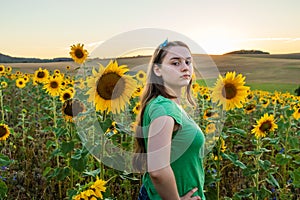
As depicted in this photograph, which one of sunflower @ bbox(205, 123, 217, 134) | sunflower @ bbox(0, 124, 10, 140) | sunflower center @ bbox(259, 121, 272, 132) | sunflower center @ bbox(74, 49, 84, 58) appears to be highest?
sunflower center @ bbox(74, 49, 84, 58)

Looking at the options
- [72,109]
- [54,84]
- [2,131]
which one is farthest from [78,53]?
[72,109]

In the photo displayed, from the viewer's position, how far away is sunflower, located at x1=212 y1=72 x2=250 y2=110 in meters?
3.91

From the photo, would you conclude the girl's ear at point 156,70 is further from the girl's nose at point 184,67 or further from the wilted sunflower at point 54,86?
the wilted sunflower at point 54,86

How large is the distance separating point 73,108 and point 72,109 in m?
0.01

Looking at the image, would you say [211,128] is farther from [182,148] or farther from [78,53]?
[78,53]

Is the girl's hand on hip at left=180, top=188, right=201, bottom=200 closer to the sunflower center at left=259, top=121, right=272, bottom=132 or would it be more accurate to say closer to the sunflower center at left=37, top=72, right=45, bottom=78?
the sunflower center at left=259, top=121, right=272, bottom=132

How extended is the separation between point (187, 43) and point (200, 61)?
251 millimetres

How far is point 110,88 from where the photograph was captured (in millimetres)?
3188

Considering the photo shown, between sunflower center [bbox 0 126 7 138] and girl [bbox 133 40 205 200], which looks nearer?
girl [bbox 133 40 205 200]

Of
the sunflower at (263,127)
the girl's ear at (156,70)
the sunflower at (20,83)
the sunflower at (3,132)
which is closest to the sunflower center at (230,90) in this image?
the sunflower at (263,127)

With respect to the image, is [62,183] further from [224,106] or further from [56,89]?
[224,106]

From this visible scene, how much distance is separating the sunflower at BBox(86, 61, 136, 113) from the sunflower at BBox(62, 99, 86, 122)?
1.69ft

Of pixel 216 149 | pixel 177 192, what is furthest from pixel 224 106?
pixel 177 192

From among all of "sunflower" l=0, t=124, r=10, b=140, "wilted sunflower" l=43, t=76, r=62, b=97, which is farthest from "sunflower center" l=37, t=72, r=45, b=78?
"sunflower" l=0, t=124, r=10, b=140
